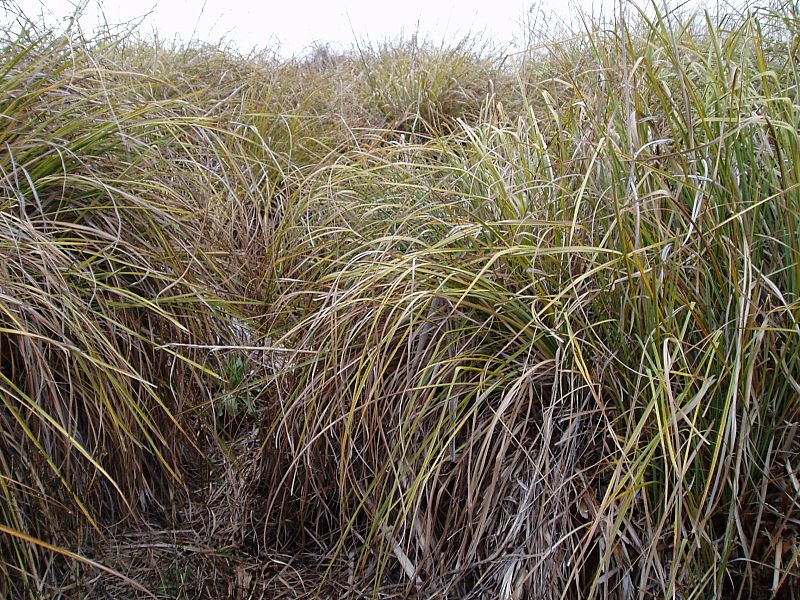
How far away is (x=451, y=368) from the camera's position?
5.83 ft

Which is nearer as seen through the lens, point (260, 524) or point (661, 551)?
point (661, 551)

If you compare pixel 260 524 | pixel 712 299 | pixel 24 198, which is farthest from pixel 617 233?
pixel 24 198

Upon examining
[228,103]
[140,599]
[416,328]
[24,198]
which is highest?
[228,103]

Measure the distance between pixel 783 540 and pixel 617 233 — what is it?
73 centimetres

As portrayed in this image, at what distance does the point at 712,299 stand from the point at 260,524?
134cm

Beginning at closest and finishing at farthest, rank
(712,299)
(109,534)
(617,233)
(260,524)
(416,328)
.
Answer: (712,299) < (617,233) < (416,328) < (109,534) < (260,524)

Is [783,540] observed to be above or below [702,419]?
below

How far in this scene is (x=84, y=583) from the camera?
183cm

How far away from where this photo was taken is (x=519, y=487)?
1684 millimetres

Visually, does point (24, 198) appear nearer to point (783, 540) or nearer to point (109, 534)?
point (109, 534)

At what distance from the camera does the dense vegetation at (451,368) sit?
1.51 m

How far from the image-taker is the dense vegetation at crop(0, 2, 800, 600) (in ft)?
4.97

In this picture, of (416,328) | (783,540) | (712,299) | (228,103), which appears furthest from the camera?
(228,103)

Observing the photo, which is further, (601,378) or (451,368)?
(451,368)
